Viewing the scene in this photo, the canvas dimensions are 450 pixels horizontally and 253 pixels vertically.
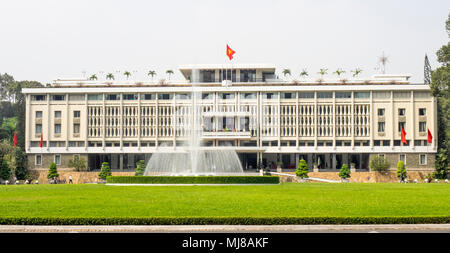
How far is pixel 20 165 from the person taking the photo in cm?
7881

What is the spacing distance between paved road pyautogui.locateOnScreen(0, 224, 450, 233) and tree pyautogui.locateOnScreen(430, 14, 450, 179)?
50533 millimetres

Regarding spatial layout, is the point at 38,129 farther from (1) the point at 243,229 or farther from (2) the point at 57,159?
(1) the point at 243,229

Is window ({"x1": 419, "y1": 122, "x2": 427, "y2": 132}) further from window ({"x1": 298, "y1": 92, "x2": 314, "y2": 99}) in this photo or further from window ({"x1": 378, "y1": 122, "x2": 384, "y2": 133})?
window ({"x1": 298, "y1": 92, "x2": 314, "y2": 99})

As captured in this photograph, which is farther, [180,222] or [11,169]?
[11,169]

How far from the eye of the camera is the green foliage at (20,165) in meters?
77.9

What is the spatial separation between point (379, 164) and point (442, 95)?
13.7m

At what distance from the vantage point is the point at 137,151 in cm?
8569

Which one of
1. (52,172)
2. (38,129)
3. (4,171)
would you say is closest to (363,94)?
(52,172)

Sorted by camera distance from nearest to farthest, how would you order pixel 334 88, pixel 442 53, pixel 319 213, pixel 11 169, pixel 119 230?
1. pixel 119 230
2. pixel 319 213
3. pixel 442 53
4. pixel 11 169
5. pixel 334 88

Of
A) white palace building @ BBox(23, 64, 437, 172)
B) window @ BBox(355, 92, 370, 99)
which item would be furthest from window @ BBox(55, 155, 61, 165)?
window @ BBox(355, 92, 370, 99)

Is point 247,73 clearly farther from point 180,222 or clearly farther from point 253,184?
point 180,222

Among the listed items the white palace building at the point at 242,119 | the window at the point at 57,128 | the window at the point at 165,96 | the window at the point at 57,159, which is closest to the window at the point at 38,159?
the white palace building at the point at 242,119

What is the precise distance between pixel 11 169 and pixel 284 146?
43.2 meters

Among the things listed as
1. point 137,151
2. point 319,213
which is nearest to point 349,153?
point 137,151
